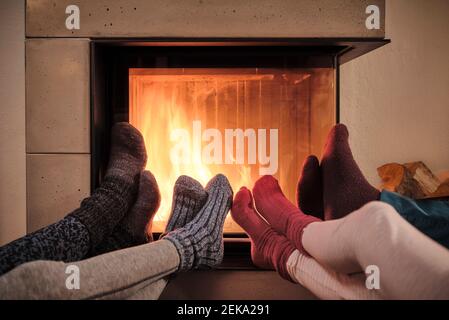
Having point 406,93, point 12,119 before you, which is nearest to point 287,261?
point 406,93

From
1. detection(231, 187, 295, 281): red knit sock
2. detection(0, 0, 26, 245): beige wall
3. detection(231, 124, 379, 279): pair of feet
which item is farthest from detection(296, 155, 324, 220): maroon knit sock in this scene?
detection(0, 0, 26, 245): beige wall

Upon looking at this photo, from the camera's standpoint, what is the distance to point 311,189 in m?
1.08

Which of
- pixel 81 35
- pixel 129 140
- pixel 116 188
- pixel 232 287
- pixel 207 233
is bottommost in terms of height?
pixel 232 287

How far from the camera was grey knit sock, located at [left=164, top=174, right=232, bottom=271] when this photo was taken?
0.76 m

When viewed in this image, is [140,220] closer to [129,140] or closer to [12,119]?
[129,140]

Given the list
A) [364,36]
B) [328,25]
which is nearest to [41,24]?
[328,25]

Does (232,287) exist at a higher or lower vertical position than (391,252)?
lower

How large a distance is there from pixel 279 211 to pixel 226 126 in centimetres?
35

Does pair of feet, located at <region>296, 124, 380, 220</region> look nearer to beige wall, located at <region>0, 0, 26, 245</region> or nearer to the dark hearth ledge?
the dark hearth ledge

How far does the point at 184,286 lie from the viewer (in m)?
0.84

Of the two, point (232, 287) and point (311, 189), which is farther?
point (311, 189)

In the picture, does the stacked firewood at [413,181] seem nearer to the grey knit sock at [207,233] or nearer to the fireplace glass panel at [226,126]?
the fireplace glass panel at [226,126]
